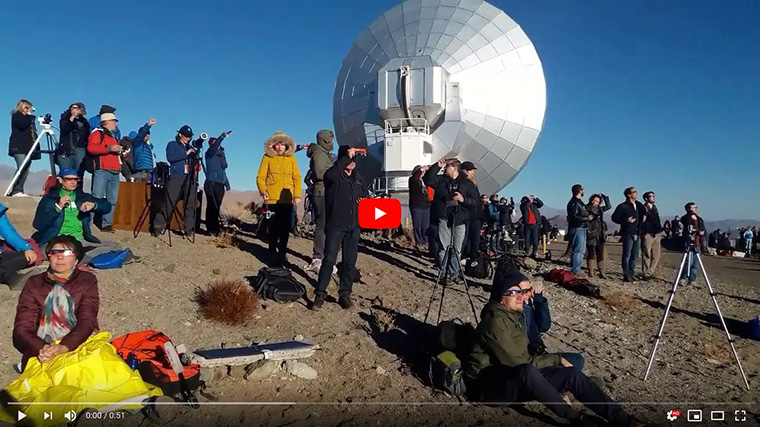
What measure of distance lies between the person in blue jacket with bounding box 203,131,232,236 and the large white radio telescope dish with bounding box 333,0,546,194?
365 inches

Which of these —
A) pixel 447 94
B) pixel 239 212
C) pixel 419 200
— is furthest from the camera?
pixel 447 94

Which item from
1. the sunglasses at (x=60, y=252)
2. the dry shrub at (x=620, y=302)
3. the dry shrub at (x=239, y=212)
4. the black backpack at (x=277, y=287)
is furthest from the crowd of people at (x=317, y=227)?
the dry shrub at (x=239, y=212)

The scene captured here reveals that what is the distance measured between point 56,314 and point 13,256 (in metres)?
2.33

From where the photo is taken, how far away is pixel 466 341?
495cm

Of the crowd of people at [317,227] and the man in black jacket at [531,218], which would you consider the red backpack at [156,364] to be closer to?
the crowd of people at [317,227]

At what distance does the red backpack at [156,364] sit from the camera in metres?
4.06

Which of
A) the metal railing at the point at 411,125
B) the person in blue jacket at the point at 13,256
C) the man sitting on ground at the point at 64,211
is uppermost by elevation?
the metal railing at the point at 411,125

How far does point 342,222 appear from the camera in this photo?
6512mm

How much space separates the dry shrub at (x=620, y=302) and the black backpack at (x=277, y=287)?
4854mm

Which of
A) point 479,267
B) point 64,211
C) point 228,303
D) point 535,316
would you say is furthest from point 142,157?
point 535,316

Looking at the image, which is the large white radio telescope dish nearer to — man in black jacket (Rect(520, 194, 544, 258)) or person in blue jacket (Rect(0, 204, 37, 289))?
man in black jacket (Rect(520, 194, 544, 258))

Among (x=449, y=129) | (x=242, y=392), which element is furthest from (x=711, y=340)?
(x=449, y=129)

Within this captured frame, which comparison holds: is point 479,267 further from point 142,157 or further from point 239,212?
point 239,212

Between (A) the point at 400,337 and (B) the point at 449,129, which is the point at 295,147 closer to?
(A) the point at 400,337
